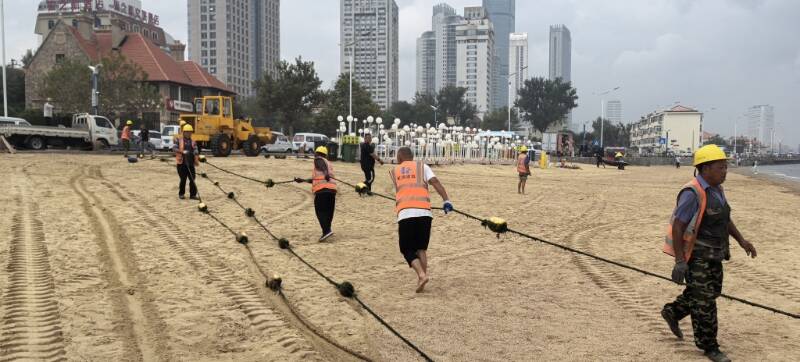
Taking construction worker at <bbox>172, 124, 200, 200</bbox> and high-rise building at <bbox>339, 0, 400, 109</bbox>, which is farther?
high-rise building at <bbox>339, 0, 400, 109</bbox>

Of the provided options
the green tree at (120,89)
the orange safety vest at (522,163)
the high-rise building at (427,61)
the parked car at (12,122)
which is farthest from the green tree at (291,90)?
the high-rise building at (427,61)

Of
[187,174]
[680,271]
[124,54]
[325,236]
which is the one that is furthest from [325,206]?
[124,54]

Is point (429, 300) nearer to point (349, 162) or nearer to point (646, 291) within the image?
point (646, 291)

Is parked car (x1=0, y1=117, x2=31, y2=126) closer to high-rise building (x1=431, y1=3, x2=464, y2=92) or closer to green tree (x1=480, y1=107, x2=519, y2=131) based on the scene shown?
green tree (x1=480, y1=107, x2=519, y2=131)

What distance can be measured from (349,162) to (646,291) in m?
22.8

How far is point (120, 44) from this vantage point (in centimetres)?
5372

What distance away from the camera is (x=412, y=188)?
6.34m

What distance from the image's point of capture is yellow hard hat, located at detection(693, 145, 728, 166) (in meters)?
4.32

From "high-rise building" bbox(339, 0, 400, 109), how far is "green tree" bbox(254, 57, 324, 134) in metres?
15.4

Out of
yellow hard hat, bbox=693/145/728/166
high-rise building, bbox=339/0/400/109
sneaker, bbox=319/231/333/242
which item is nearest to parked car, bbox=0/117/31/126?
sneaker, bbox=319/231/333/242

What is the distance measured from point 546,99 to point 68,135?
73066 mm

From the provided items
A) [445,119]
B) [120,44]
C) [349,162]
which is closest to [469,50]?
[445,119]

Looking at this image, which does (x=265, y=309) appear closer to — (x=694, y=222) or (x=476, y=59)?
(x=694, y=222)

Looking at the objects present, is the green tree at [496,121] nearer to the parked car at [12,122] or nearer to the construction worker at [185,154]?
the parked car at [12,122]
